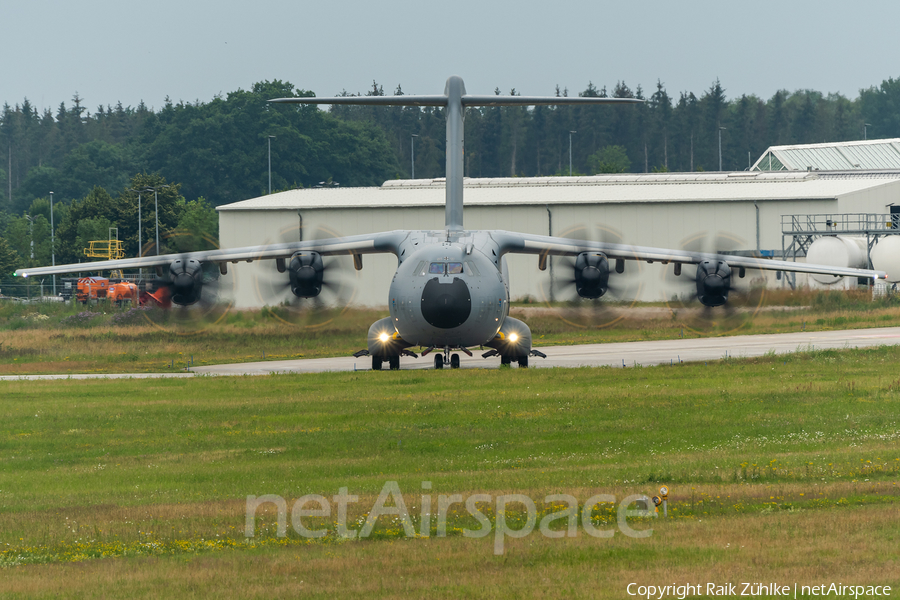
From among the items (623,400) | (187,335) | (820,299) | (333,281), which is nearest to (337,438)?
(623,400)

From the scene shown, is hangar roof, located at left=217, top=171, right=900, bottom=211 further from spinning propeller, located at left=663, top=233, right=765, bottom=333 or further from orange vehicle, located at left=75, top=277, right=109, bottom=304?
orange vehicle, located at left=75, top=277, right=109, bottom=304

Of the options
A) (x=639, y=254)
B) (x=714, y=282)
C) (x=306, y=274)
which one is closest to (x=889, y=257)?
(x=639, y=254)

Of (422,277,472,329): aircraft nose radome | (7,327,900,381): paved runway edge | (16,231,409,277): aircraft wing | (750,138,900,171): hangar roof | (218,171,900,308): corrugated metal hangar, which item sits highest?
(750,138,900,171): hangar roof

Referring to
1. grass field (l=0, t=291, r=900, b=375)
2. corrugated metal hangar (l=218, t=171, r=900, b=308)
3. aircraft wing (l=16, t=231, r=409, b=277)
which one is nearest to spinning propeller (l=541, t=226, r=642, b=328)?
grass field (l=0, t=291, r=900, b=375)

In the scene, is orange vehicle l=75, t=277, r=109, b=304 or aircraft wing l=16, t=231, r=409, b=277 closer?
aircraft wing l=16, t=231, r=409, b=277

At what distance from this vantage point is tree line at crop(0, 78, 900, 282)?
104688 millimetres

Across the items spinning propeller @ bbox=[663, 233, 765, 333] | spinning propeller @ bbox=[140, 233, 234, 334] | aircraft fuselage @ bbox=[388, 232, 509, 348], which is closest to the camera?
aircraft fuselage @ bbox=[388, 232, 509, 348]

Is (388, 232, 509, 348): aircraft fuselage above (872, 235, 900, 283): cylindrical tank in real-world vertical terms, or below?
below

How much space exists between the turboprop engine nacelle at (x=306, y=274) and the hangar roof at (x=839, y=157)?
73.5 metres

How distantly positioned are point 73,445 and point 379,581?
13282mm

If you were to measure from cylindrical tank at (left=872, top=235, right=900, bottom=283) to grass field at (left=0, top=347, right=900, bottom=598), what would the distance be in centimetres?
3526

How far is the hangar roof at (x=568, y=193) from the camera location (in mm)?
70688

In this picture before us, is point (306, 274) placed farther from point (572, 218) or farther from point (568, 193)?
point (568, 193)

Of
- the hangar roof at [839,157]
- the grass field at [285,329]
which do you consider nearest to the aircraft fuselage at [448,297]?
the grass field at [285,329]
